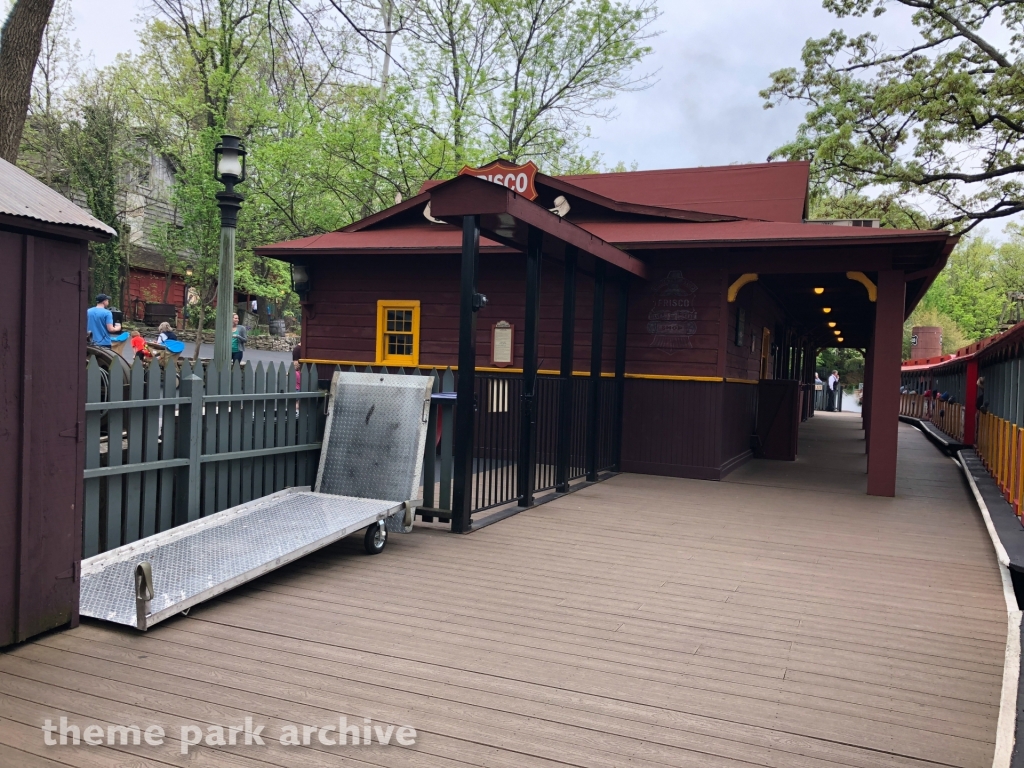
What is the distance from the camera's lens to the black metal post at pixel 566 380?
7.88 m

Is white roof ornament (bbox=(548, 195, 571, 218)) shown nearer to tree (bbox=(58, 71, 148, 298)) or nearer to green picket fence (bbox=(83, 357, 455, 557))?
green picket fence (bbox=(83, 357, 455, 557))

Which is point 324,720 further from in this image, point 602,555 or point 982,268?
point 982,268

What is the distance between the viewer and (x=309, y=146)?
20.0 metres

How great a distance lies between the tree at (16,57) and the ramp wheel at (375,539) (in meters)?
7.20

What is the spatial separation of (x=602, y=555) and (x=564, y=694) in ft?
7.97

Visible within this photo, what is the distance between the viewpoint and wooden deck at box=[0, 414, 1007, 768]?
264 cm

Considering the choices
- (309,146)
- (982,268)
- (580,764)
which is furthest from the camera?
(982,268)

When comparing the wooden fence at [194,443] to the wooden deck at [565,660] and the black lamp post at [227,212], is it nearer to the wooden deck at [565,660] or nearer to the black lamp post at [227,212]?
the wooden deck at [565,660]

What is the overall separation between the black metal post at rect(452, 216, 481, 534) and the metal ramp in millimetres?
298

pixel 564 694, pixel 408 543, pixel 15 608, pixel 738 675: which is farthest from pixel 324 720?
pixel 408 543

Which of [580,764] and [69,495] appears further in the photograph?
[69,495]

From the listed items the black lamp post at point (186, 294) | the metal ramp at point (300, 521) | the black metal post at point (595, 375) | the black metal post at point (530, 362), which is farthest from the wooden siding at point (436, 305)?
the black lamp post at point (186, 294)

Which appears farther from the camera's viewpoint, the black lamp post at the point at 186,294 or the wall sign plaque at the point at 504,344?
the black lamp post at the point at 186,294

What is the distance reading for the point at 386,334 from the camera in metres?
11.5
